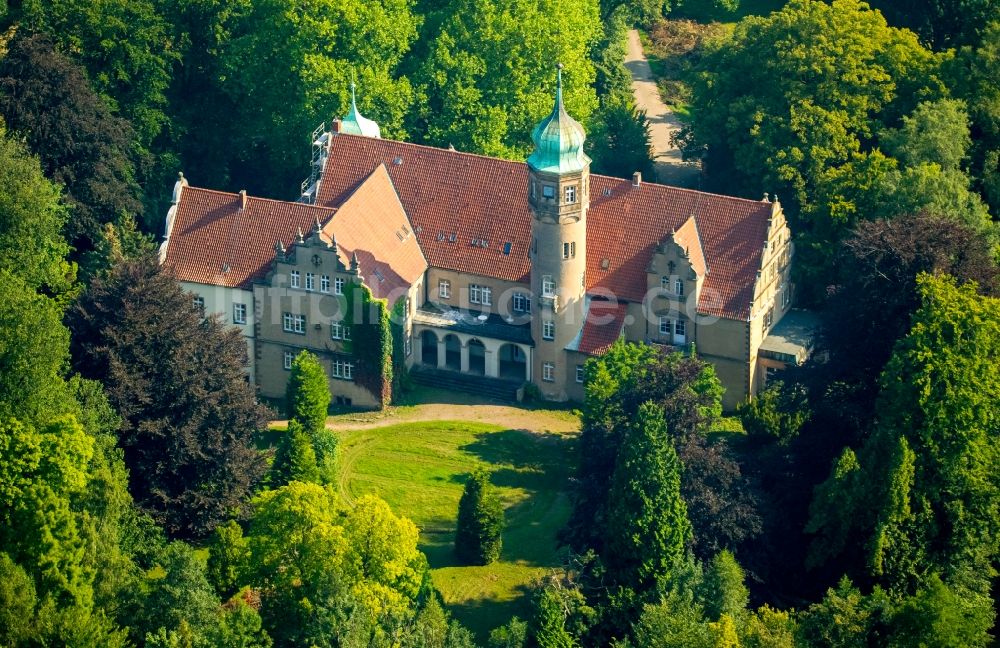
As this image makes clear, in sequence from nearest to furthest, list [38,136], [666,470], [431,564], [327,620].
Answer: [327,620] < [666,470] < [431,564] < [38,136]

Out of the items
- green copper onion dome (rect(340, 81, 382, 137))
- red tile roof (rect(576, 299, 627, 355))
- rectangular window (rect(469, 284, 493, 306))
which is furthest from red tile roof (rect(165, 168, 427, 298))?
red tile roof (rect(576, 299, 627, 355))

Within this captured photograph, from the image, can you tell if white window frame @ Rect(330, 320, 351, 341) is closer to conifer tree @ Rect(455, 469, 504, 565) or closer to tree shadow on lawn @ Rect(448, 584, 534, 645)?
conifer tree @ Rect(455, 469, 504, 565)

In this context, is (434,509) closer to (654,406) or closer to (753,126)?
(654,406)

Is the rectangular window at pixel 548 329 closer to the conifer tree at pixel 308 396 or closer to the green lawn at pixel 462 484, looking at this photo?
the green lawn at pixel 462 484

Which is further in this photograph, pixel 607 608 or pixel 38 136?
pixel 38 136

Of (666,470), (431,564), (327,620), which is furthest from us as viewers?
(431,564)

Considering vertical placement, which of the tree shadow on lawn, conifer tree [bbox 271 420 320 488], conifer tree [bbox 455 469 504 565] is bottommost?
the tree shadow on lawn

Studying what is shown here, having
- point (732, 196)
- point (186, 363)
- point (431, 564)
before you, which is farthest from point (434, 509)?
point (732, 196)
